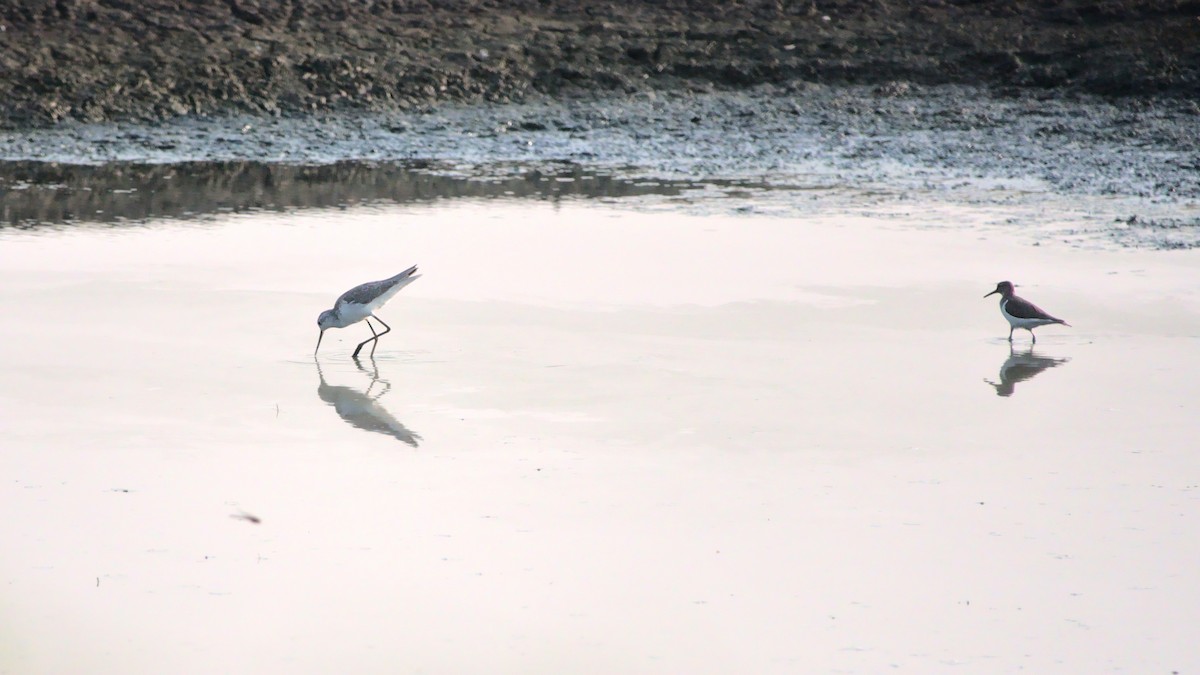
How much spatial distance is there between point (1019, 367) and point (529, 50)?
10.8 metres

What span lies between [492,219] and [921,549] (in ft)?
22.8

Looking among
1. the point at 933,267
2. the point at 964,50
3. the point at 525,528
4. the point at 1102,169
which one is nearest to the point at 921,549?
the point at 525,528

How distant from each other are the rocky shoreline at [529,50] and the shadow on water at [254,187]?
2169 mm

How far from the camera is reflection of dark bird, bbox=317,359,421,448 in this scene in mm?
6531

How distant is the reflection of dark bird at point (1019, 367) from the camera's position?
24.3 feet

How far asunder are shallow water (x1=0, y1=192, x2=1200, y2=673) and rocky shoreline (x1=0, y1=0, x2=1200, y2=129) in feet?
20.4

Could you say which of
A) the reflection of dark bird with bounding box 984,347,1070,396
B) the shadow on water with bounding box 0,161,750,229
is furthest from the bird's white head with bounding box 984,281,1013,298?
the shadow on water with bounding box 0,161,750,229

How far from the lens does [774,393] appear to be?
717cm

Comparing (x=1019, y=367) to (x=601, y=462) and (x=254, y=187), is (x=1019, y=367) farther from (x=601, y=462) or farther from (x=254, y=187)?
(x=254, y=187)

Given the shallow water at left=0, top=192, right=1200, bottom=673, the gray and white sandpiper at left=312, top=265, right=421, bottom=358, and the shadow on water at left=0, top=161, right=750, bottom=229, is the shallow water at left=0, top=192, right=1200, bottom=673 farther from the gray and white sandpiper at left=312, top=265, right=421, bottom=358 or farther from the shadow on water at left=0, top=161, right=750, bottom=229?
the shadow on water at left=0, top=161, right=750, bottom=229

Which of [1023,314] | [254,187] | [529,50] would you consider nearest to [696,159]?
[529,50]

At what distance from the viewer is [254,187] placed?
1321cm

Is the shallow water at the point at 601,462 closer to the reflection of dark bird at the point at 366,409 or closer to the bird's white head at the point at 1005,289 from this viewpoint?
the reflection of dark bird at the point at 366,409

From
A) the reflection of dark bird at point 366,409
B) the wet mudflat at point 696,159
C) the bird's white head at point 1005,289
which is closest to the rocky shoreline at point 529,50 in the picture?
the wet mudflat at point 696,159
